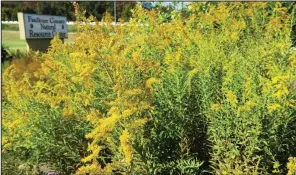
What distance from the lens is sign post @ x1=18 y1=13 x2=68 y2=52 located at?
31.3 feet

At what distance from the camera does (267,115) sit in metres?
2.68

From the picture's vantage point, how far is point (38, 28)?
9992 millimetres

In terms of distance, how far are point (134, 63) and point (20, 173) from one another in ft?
4.69

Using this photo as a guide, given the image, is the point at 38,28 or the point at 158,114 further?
the point at 38,28

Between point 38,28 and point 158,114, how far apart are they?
310 inches

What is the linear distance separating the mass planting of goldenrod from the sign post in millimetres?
6321

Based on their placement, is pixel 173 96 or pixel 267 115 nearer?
pixel 267 115

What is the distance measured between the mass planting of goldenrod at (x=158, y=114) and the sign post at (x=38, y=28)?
6321 mm

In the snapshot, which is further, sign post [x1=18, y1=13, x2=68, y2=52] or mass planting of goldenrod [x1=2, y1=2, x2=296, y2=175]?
sign post [x1=18, y1=13, x2=68, y2=52]

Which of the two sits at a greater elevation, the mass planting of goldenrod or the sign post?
the sign post

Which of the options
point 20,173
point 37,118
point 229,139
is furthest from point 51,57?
point 229,139

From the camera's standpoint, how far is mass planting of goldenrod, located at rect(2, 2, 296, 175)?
8.41 feet

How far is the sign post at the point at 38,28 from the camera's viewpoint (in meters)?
A: 9.55

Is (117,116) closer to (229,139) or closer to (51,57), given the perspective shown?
(229,139)
